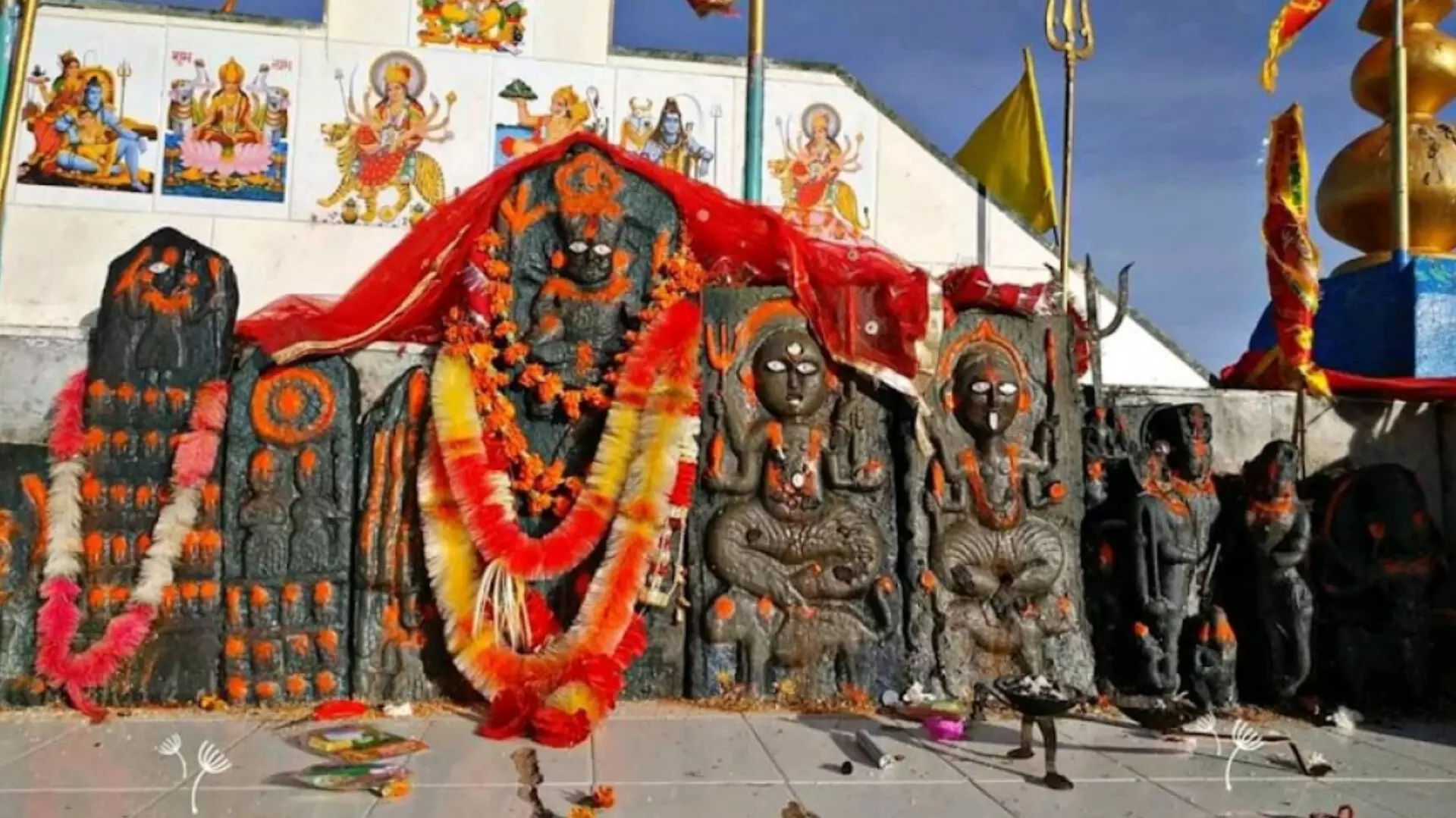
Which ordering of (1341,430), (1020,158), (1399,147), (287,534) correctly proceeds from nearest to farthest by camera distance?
(287,534), (1341,430), (1399,147), (1020,158)

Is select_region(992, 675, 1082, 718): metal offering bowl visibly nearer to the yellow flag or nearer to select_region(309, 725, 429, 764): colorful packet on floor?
select_region(309, 725, 429, 764): colorful packet on floor

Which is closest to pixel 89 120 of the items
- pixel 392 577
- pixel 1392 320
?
pixel 392 577

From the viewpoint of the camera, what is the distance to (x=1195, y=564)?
6035mm

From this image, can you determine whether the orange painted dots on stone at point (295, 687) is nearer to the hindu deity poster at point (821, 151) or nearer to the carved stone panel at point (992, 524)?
the carved stone panel at point (992, 524)

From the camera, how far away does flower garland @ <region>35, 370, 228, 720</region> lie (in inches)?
203

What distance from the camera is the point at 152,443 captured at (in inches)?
214

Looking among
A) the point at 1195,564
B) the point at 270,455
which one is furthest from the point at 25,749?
the point at 1195,564

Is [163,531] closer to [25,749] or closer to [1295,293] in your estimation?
[25,749]

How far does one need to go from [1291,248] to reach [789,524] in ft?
13.1

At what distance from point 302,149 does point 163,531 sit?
24.9 feet

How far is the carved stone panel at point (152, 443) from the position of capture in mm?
5285

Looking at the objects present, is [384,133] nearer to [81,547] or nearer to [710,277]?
[710,277]

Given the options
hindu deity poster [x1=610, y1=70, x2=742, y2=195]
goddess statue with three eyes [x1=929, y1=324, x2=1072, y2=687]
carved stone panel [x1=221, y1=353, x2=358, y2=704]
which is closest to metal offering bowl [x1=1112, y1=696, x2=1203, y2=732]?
goddess statue with three eyes [x1=929, y1=324, x2=1072, y2=687]

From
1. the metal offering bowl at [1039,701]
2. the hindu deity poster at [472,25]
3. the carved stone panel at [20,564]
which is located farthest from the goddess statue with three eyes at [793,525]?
the hindu deity poster at [472,25]
